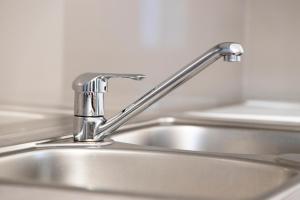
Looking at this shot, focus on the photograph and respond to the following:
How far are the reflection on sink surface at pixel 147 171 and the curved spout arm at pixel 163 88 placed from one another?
0.07 metres

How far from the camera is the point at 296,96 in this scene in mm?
2139

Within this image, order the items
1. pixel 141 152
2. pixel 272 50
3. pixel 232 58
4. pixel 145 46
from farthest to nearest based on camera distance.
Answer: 1. pixel 272 50
2. pixel 145 46
3. pixel 232 58
4. pixel 141 152

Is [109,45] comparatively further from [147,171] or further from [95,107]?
[147,171]

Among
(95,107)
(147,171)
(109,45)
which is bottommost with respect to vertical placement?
(147,171)

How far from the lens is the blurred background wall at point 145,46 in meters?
1.14

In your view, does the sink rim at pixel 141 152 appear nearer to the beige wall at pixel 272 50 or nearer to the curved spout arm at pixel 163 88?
the curved spout arm at pixel 163 88

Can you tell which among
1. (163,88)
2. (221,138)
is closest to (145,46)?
(221,138)

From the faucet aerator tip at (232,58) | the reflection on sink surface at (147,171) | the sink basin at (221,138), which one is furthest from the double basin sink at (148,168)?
the sink basin at (221,138)

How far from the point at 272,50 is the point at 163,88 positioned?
1.24m

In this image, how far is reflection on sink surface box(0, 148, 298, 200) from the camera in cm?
87

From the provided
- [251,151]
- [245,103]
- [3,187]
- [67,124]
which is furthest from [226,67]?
[3,187]

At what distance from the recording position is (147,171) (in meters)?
0.95

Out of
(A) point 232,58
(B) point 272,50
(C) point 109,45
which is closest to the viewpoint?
(A) point 232,58

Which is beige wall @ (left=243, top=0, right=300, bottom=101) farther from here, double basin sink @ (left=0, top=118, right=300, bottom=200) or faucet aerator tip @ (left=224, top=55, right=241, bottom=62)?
double basin sink @ (left=0, top=118, right=300, bottom=200)
